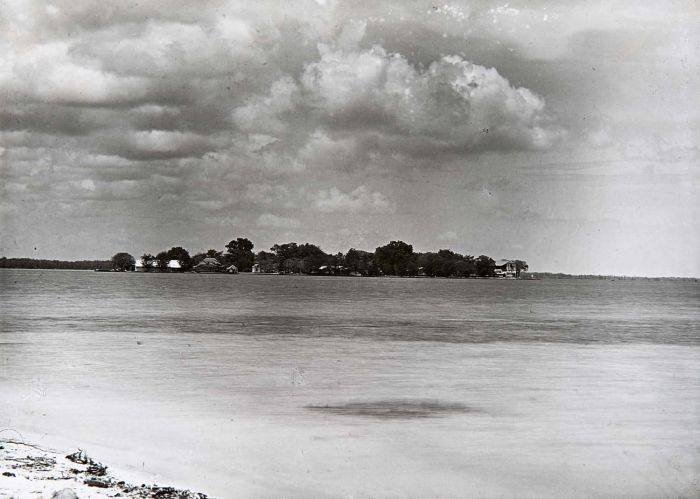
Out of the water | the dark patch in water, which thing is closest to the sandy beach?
the water

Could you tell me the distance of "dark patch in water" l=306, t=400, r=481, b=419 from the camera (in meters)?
12.2

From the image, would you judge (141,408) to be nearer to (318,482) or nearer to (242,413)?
(242,413)


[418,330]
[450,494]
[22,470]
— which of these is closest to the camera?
[22,470]

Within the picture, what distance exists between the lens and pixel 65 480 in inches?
268

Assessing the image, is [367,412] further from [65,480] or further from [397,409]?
[65,480]

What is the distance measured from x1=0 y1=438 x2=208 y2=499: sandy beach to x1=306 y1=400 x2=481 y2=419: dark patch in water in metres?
5.26

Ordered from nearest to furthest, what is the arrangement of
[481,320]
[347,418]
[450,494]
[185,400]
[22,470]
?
[22,470], [450,494], [347,418], [185,400], [481,320]

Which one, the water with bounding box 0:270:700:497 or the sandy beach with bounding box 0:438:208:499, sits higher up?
the sandy beach with bounding box 0:438:208:499

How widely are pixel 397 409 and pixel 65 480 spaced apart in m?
6.88

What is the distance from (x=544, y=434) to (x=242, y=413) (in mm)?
4810

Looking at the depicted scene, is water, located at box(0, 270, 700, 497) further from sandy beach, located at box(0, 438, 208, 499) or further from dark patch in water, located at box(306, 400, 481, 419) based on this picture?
sandy beach, located at box(0, 438, 208, 499)

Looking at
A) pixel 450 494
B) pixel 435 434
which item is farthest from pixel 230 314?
pixel 450 494

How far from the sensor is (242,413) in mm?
12227

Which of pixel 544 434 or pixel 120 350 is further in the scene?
pixel 120 350
